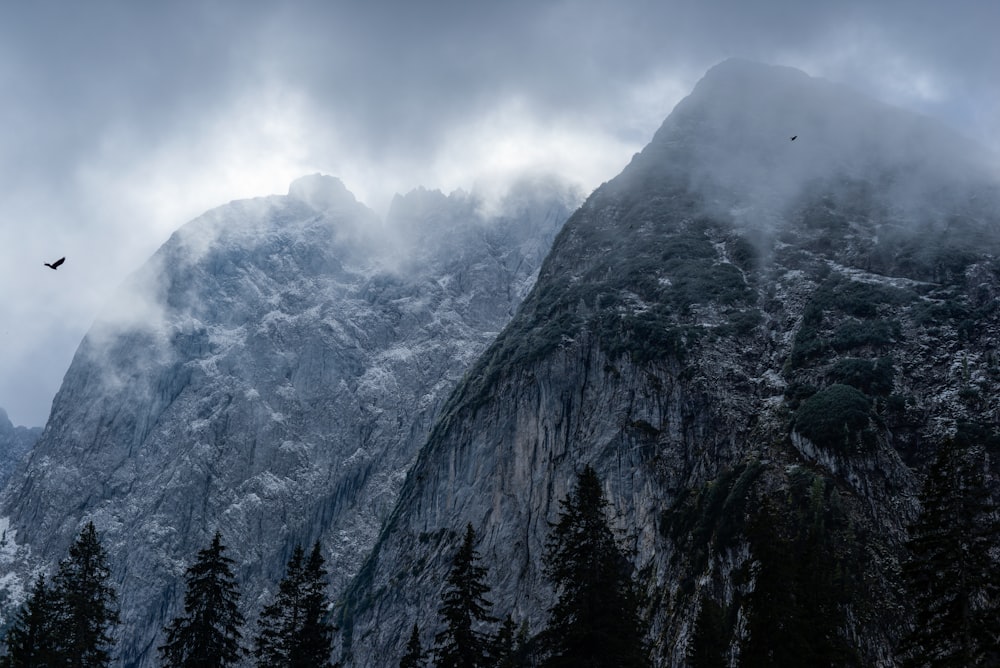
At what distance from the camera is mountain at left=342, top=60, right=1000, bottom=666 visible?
72.4 metres

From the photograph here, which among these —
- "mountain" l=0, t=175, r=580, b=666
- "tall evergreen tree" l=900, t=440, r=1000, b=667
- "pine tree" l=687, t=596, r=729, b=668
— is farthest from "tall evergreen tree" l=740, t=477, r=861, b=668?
"mountain" l=0, t=175, r=580, b=666

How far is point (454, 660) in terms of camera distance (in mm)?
34719

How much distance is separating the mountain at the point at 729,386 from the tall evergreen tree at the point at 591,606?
27.3ft

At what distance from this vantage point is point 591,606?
3369 cm

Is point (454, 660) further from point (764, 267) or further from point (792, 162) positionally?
point (792, 162)

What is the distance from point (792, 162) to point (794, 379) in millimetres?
68449

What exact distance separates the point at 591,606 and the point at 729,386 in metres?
62.2

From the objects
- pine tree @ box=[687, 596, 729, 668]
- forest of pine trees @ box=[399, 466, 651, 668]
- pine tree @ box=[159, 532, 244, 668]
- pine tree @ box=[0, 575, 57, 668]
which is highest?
pine tree @ box=[687, 596, 729, 668]

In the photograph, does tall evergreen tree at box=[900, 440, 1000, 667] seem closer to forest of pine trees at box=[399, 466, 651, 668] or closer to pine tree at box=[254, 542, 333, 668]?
forest of pine trees at box=[399, 466, 651, 668]

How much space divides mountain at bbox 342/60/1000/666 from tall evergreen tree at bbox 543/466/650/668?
8335mm

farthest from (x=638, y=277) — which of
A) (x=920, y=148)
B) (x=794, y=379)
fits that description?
(x=920, y=148)

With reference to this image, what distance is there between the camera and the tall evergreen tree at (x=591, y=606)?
109 feet

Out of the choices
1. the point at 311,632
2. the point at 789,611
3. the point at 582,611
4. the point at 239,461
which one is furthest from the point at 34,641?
the point at 239,461

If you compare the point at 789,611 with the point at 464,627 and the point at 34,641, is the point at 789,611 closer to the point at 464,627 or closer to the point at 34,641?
the point at 464,627
